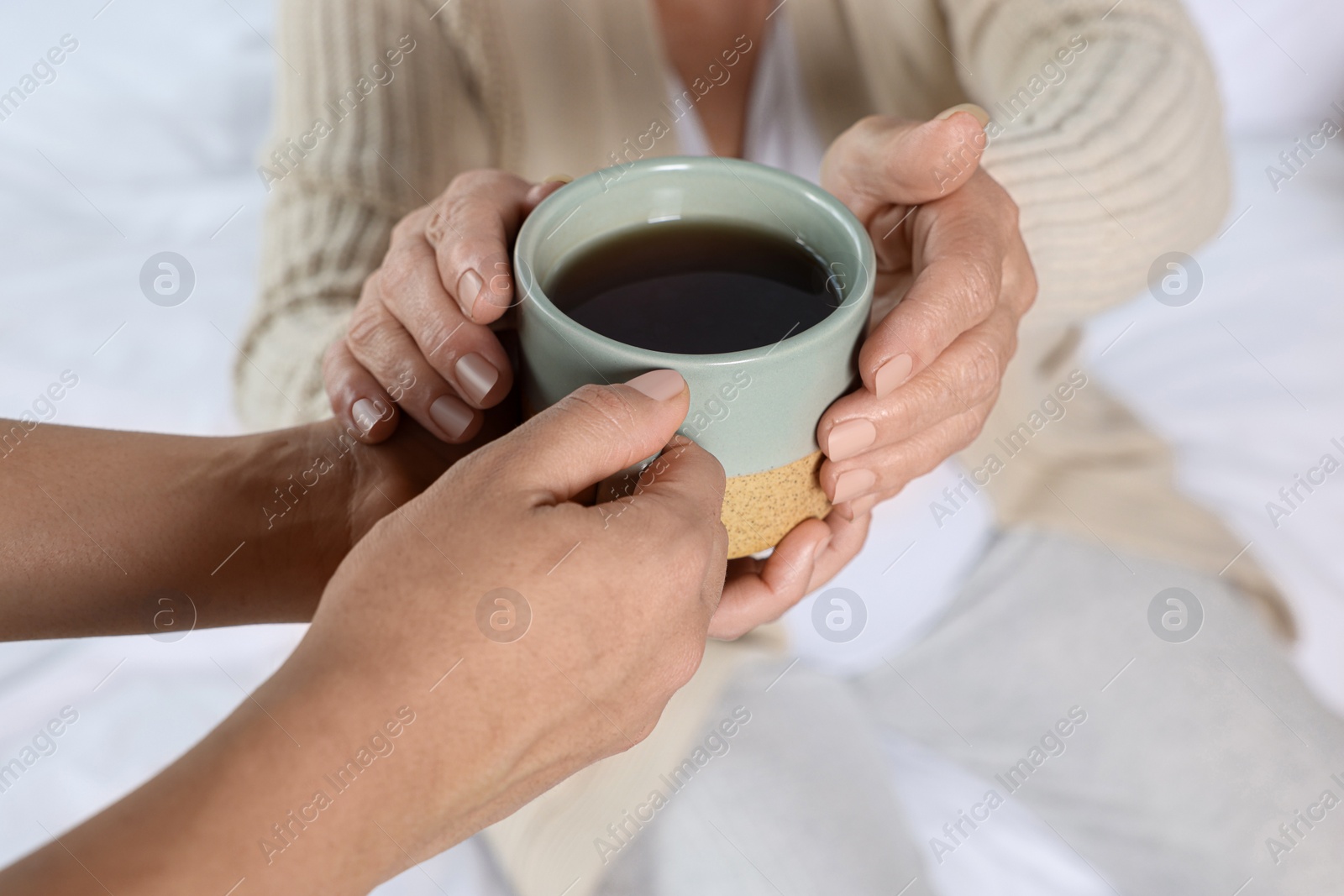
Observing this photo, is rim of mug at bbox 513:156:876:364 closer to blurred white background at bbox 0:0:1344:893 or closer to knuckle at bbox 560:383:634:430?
knuckle at bbox 560:383:634:430

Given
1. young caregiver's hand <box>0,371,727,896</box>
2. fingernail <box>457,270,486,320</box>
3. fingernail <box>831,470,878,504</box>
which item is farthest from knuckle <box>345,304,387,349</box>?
fingernail <box>831,470,878,504</box>

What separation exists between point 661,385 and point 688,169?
0.22 metres

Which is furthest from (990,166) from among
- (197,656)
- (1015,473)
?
(197,656)

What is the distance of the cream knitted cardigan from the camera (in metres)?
1.01

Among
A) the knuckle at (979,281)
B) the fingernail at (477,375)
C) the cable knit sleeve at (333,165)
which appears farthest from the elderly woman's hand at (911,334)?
the cable knit sleeve at (333,165)

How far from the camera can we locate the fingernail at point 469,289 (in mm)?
677

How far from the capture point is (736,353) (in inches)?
21.5

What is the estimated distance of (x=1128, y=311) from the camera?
4.81 feet

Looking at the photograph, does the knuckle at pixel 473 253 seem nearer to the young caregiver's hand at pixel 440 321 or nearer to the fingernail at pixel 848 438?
the young caregiver's hand at pixel 440 321

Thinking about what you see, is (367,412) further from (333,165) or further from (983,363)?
(983,363)

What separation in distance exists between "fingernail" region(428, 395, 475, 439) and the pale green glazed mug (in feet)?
0.24

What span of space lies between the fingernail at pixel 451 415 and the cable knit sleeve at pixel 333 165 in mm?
282

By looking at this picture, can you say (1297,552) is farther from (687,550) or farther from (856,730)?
(687,550)

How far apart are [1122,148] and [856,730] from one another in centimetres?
71
